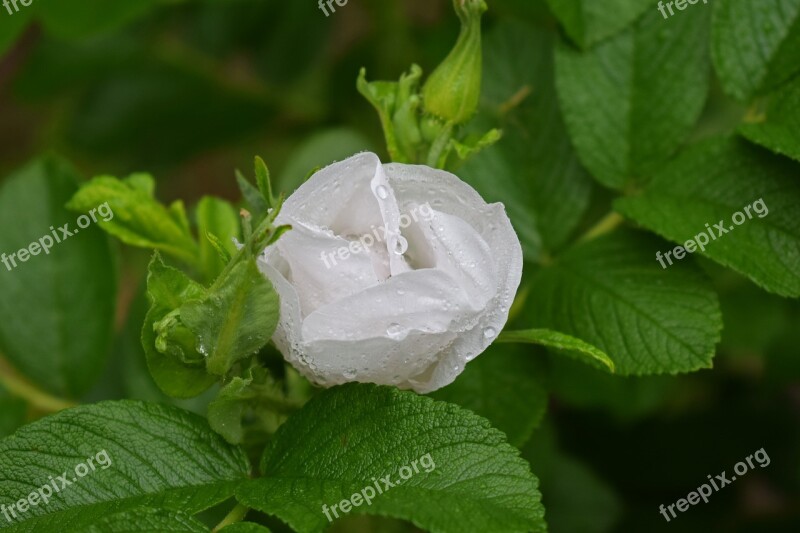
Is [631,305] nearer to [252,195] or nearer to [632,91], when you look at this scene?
[632,91]

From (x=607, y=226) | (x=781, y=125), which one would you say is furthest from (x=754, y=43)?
(x=607, y=226)

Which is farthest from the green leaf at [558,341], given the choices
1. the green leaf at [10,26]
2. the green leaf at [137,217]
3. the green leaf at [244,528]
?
the green leaf at [10,26]

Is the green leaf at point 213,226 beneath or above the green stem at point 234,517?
above

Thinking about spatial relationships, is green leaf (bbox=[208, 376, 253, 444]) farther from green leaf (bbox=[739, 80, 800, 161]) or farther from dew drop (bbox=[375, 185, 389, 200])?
green leaf (bbox=[739, 80, 800, 161])

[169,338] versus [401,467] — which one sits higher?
[169,338]

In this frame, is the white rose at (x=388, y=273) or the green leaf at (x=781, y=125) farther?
the green leaf at (x=781, y=125)

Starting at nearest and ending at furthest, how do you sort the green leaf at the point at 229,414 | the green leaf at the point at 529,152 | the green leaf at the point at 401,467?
1. the green leaf at the point at 401,467
2. the green leaf at the point at 229,414
3. the green leaf at the point at 529,152

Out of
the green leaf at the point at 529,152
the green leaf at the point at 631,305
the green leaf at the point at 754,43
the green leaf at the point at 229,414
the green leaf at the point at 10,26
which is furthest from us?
the green leaf at the point at 10,26

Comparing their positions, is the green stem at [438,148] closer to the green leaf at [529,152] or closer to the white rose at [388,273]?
the white rose at [388,273]
